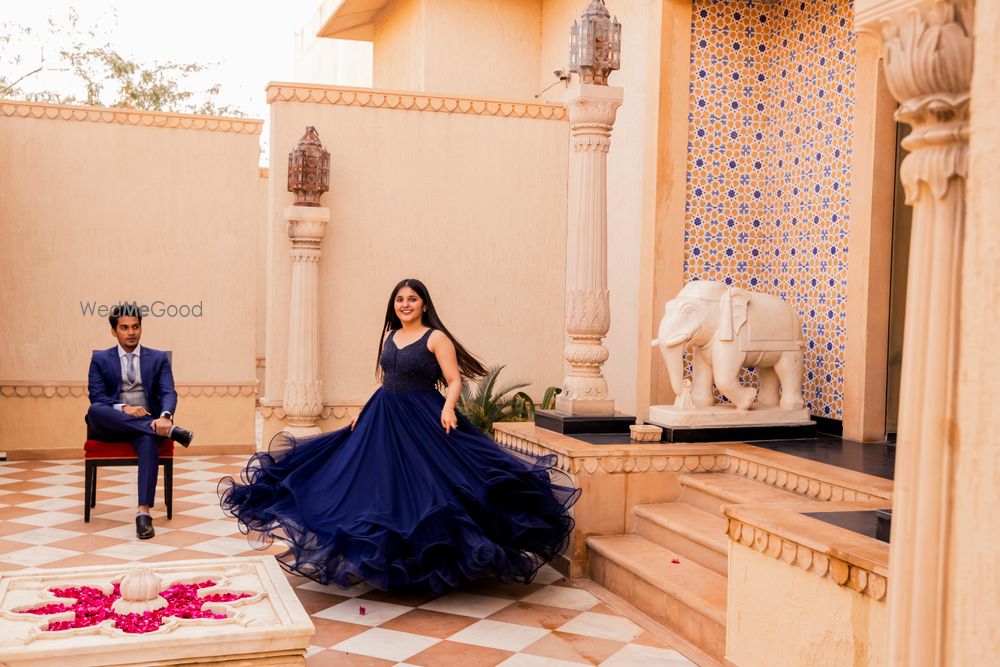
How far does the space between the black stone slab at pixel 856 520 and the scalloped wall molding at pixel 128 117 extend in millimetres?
6917

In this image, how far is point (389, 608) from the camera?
455 centimetres

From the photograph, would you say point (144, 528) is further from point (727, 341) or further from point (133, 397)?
point (727, 341)

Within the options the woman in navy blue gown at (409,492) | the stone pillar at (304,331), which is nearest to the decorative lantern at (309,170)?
the stone pillar at (304,331)

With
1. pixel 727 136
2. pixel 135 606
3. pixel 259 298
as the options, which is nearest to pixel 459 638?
pixel 135 606

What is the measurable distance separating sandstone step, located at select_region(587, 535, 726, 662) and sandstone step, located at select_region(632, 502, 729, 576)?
37mm

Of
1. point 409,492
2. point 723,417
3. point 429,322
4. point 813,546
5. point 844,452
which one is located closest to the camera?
point 813,546

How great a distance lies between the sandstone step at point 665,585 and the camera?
13.2 ft

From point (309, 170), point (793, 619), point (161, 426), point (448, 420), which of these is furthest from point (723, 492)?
point (309, 170)

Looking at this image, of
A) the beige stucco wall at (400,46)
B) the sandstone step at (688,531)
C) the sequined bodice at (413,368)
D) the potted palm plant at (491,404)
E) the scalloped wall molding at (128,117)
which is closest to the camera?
the sandstone step at (688,531)

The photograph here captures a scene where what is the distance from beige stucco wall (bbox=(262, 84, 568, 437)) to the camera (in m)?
7.96

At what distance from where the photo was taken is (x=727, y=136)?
275 inches

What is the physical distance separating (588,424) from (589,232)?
1105 mm

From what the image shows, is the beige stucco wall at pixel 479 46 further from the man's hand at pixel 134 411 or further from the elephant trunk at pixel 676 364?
the man's hand at pixel 134 411

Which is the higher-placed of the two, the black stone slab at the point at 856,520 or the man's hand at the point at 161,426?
the black stone slab at the point at 856,520
